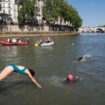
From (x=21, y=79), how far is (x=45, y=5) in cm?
8006

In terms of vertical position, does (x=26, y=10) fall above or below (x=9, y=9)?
below

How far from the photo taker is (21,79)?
Answer: 11.6m

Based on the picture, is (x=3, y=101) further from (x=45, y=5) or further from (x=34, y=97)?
(x=45, y=5)

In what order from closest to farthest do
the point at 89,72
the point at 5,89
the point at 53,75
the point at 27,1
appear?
the point at 5,89 < the point at 53,75 < the point at 89,72 < the point at 27,1

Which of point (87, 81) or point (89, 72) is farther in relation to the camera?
point (89, 72)

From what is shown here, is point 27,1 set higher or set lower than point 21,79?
higher

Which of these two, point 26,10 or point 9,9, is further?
point 9,9

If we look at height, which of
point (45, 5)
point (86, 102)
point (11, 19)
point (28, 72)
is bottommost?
point (86, 102)

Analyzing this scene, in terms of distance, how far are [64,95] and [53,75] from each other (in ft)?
11.5

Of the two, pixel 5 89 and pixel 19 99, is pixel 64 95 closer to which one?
pixel 19 99

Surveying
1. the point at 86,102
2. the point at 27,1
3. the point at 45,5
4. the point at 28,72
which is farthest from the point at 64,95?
the point at 45,5

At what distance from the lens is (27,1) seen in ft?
258

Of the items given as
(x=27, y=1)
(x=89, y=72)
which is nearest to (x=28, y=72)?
(x=89, y=72)

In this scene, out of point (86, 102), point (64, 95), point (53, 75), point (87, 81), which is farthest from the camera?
point (53, 75)
